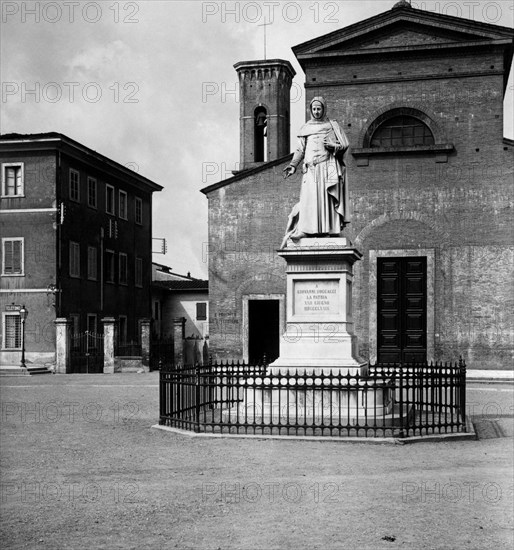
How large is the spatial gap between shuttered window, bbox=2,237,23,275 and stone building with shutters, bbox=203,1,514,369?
30.0 feet

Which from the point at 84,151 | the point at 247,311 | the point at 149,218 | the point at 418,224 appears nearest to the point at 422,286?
the point at 418,224

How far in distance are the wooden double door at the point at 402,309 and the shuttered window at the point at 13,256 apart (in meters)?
15.2

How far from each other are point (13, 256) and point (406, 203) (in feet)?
54.6

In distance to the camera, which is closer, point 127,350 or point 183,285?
point 127,350

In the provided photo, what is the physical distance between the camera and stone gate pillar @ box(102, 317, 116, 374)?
32031 millimetres

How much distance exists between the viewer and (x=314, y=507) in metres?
7.32

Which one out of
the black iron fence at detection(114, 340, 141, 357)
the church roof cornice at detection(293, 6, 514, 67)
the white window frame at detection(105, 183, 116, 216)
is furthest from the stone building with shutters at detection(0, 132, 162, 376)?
the church roof cornice at detection(293, 6, 514, 67)

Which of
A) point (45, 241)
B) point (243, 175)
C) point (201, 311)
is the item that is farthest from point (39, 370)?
point (201, 311)

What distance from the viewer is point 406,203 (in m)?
28.2

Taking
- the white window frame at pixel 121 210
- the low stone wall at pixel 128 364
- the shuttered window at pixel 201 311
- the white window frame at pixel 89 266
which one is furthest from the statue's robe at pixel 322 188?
the shuttered window at pixel 201 311

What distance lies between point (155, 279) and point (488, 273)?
106ft

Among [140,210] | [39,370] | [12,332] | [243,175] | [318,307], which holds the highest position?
[140,210]

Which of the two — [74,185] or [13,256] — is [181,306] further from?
[13,256]

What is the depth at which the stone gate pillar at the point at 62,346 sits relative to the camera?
3178cm
